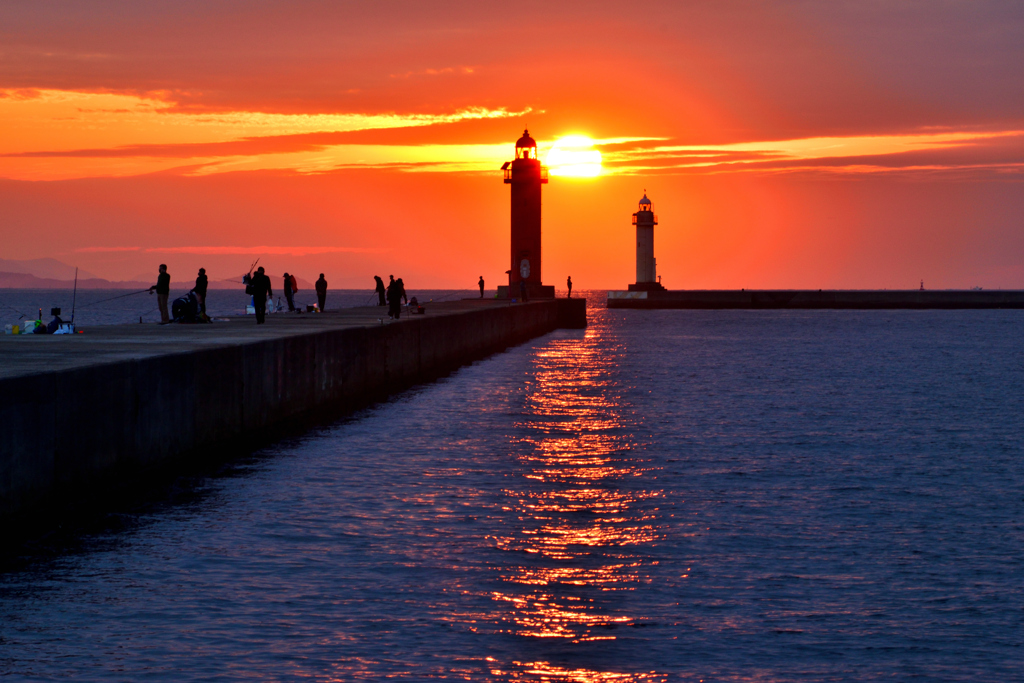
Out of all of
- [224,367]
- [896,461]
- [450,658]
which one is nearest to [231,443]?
[224,367]

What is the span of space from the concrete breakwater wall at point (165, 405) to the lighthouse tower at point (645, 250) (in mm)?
86763

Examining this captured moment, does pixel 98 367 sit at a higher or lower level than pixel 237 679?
higher

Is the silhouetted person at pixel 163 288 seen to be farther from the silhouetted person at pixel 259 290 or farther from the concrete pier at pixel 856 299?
the concrete pier at pixel 856 299

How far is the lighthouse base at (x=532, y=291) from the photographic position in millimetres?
70812

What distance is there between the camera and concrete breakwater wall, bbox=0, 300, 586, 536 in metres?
11.3

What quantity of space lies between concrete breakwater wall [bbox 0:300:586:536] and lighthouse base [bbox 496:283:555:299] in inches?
1598

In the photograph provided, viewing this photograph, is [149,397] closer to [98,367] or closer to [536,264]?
[98,367]

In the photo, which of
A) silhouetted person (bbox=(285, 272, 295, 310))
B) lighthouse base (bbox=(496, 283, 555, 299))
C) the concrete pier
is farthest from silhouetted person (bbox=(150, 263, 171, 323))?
the concrete pier

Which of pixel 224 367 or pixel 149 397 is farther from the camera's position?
pixel 224 367

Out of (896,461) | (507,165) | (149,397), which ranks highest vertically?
(507,165)

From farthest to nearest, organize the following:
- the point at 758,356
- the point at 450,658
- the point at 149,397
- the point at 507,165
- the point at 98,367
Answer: the point at 507,165 < the point at 758,356 < the point at 149,397 < the point at 98,367 < the point at 450,658

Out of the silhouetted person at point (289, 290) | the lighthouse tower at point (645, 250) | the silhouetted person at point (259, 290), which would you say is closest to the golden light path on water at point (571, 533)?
the silhouetted person at point (259, 290)

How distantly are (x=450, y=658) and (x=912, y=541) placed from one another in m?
5.76

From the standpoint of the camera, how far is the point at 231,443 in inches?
706
